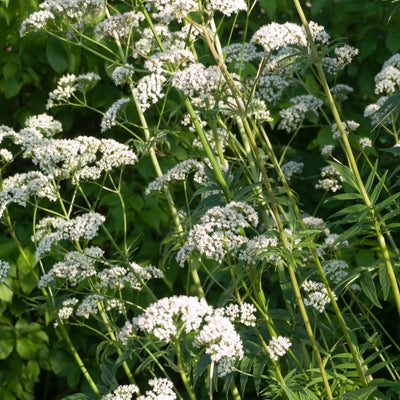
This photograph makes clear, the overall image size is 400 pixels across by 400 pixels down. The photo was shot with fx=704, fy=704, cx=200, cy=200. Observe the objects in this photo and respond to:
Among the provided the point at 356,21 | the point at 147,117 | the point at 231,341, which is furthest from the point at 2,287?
the point at 356,21

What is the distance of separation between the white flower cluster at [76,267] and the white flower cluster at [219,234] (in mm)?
678

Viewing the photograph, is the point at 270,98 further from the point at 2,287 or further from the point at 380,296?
the point at 2,287

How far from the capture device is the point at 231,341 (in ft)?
7.42

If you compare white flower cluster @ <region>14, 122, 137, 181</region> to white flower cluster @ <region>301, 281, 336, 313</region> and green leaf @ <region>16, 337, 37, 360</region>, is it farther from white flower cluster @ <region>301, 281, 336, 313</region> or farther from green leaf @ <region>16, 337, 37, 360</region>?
green leaf @ <region>16, 337, 37, 360</region>

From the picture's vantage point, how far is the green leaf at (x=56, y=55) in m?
4.58

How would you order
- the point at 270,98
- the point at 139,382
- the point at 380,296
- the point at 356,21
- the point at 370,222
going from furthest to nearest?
the point at 356,21, the point at 139,382, the point at 380,296, the point at 270,98, the point at 370,222

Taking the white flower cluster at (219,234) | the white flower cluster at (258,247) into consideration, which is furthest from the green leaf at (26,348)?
the white flower cluster at (258,247)

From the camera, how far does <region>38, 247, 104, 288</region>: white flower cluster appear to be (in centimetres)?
325

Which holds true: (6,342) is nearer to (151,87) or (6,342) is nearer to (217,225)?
(151,87)

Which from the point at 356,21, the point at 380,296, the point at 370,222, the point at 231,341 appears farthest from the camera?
the point at 356,21

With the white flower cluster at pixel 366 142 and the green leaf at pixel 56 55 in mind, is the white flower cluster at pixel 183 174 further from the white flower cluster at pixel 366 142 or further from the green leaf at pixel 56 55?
the green leaf at pixel 56 55

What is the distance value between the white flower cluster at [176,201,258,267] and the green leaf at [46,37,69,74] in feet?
7.52

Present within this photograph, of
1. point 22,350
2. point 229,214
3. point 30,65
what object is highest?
point 30,65

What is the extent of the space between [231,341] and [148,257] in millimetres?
2424
